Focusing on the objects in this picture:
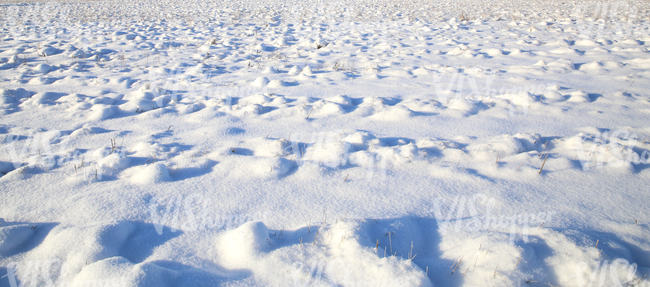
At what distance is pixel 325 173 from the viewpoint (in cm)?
218

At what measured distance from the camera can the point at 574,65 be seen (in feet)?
14.9

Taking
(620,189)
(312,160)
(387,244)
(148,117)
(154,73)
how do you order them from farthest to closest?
(154,73), (148,117), (312,160), (620,189), (387,244)

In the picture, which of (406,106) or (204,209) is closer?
(204,209)

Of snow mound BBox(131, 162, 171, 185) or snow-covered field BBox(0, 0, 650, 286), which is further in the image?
snow mound BBox(131, 162, 171, 185)

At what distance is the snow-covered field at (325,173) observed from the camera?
1.42m

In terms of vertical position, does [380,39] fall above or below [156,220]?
above

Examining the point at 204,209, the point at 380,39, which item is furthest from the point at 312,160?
the point at 380,39

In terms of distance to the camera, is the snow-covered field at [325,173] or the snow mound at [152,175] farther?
the snow mound at [152,175]

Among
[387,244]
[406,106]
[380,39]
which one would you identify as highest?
[380,39]

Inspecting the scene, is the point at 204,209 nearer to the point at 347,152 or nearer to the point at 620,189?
the point at 347,152

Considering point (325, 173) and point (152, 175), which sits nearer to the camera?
point (152, 175)

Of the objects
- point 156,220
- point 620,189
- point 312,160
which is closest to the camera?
point 156,220

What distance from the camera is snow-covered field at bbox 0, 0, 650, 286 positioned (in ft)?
4.66

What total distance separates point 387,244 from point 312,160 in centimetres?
95
